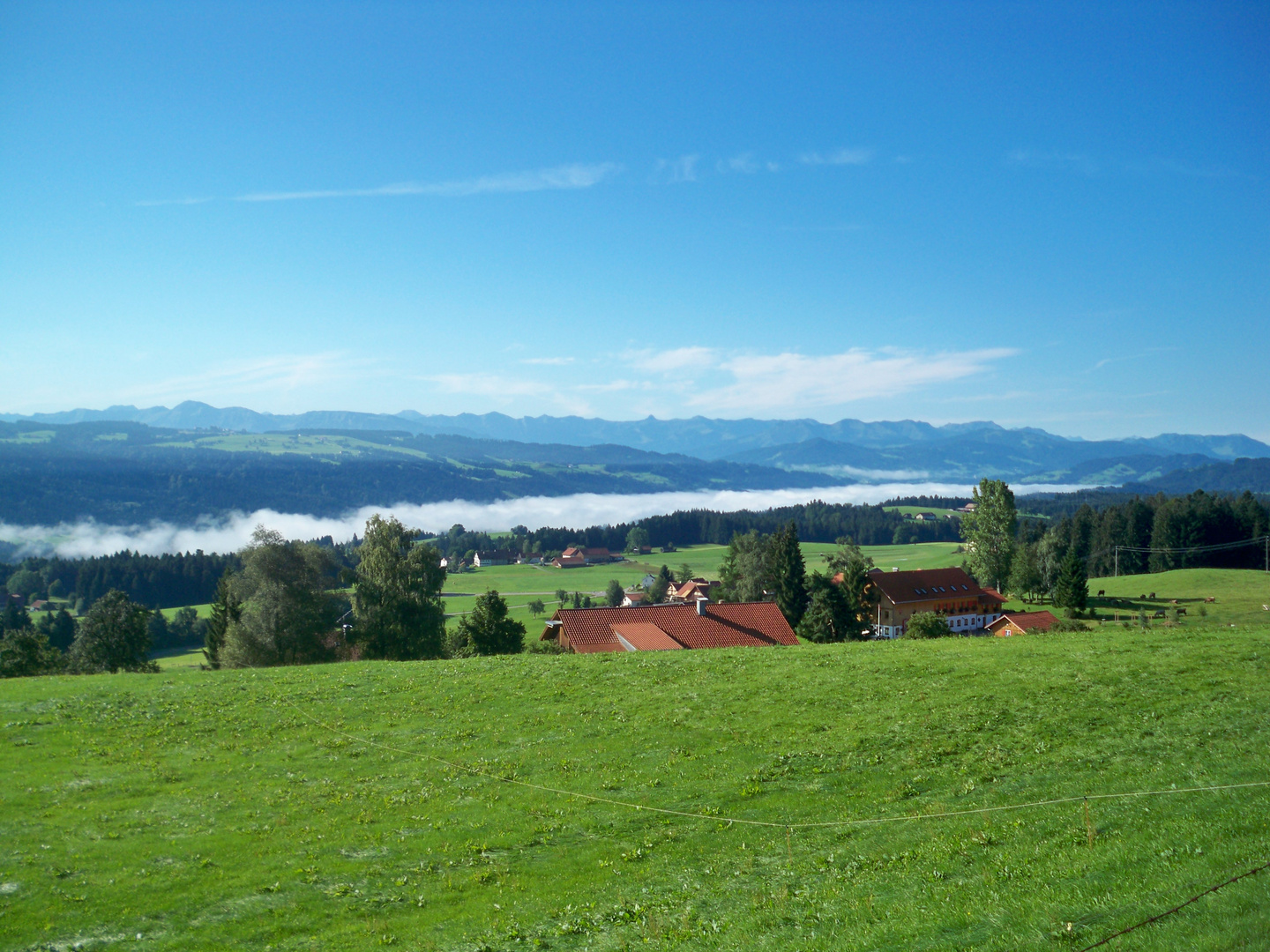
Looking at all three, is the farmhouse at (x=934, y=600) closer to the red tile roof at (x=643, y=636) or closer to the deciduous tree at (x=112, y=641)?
the red tile roof at (x=643, y=636)

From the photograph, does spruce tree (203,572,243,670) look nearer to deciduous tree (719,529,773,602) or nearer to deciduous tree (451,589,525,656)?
deciduous tree (451,589,525,656)

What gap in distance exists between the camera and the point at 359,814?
19812 mm

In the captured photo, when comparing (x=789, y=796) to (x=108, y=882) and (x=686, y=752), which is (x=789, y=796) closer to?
(x=686, y=752)

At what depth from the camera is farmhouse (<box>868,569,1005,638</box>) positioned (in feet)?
315

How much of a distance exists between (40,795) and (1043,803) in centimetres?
2504

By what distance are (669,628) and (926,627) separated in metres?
20.8

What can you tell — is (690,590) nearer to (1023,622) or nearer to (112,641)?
(1023,622)

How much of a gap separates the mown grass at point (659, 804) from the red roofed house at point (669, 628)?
2107 centimetres

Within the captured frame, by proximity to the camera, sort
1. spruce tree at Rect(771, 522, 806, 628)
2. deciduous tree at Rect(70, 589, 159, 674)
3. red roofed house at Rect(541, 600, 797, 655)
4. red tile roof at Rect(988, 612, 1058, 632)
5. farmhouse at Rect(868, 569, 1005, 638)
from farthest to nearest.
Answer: farmhouse at Rect(868, 569, 1005, 638) < spruce tree at Rect(771, 522, 806, 628) < red tile roof at Rect(988, 612, 1058, 632) < deciduous tree at Rect(70, 589, 159, 674) < red roofed house at Rect(541, 600, 797, 655)

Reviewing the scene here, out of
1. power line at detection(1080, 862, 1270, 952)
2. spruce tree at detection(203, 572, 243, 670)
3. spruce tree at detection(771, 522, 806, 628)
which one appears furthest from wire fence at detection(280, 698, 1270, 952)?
spruce tree at detection(771, 522, 806, 628)

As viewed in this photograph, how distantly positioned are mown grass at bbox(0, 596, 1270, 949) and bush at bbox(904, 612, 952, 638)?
90.2 feet

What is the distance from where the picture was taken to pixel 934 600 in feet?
315

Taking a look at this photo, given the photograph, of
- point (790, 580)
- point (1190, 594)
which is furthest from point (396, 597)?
point (1190, 594)

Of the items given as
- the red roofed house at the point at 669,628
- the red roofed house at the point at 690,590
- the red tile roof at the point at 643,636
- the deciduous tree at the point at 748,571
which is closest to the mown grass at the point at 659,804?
the red tile roof at the point at 643,636
